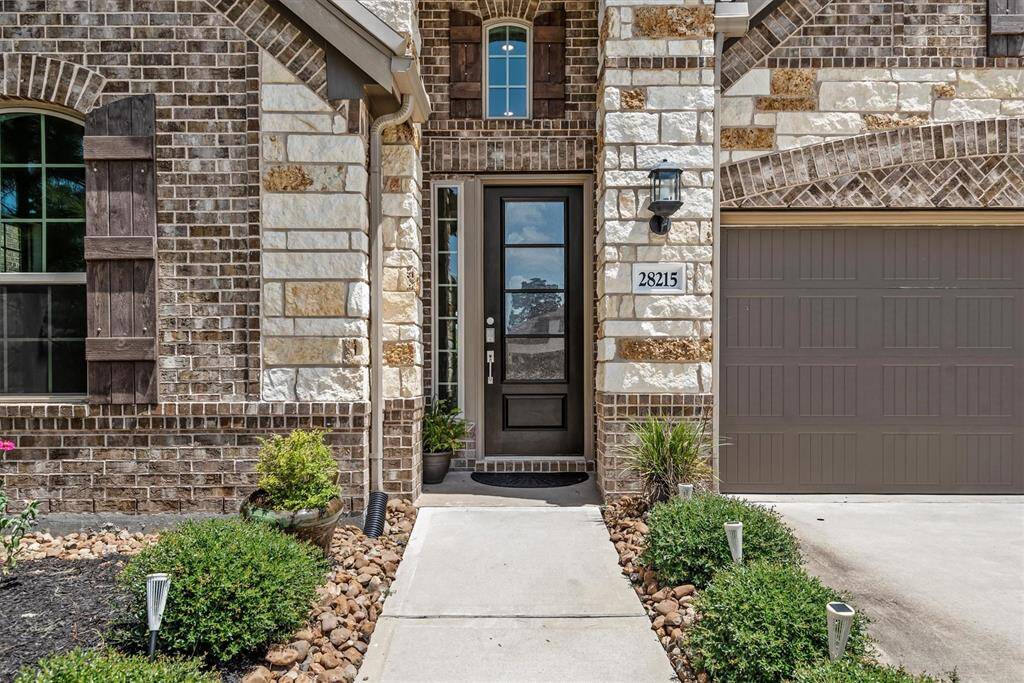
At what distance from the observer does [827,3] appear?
16.0 feet

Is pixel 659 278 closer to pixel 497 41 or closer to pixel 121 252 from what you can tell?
pixel 497 41

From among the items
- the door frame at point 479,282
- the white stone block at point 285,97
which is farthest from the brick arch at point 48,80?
the door frame at point 479,282

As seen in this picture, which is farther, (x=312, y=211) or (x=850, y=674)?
(x=312, y=211)

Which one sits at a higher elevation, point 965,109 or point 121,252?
point 965,109

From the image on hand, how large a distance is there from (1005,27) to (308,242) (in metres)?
5.43

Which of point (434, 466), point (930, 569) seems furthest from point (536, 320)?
point (930, 569)

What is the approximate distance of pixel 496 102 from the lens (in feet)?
18.1

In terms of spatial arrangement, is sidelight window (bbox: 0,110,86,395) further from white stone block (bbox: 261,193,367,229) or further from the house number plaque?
the house number plaque

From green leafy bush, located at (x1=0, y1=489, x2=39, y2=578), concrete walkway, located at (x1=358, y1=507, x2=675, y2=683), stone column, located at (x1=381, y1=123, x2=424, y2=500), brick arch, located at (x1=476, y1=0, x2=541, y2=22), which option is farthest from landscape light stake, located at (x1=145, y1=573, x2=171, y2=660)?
brick arch, located at (x1=476, y1=0, x2=541, y2=22)

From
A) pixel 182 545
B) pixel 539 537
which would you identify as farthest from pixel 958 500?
pixel 182 545

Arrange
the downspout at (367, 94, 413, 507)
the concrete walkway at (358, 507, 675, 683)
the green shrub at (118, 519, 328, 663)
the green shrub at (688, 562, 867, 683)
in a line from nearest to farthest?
the green shrub at (688, 562, 867, 683)
the green shrub at (118, 519, 328, 663)
the concrete walkway at (358, 507, 675, 683)
the downspout at (367, 94, 413, 507)

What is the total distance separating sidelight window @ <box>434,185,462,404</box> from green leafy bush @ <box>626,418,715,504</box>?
1.79m

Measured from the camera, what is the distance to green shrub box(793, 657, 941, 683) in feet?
6.48

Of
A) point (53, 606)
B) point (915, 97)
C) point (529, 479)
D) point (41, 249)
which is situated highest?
point (915, 97)
